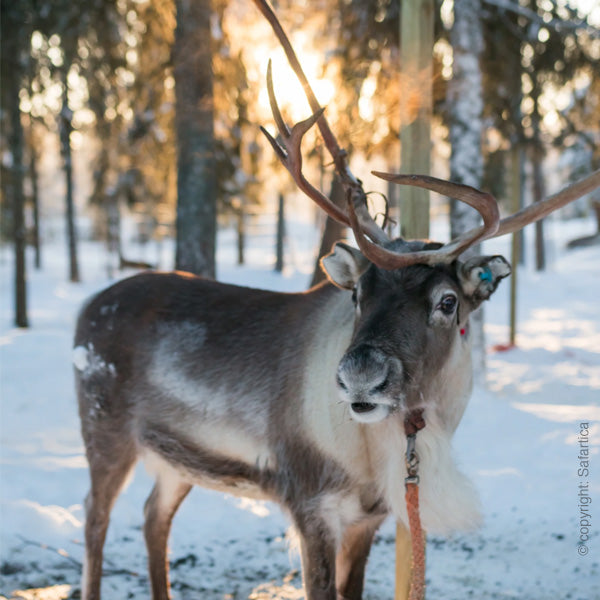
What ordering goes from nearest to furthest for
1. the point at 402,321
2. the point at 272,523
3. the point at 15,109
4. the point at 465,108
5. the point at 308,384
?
the point at 402,321
the point at 308,384
the point at 272,523
the point at 465,108
the point at 15,109

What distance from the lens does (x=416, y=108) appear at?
3.26 m

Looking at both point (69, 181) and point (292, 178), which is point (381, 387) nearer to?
point (292, 178)

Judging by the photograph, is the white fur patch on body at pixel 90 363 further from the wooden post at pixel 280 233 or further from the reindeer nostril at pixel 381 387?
the wooden post at pixel 280 233

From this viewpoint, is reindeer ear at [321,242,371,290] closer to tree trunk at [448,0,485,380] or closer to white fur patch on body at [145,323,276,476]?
white fur patch on body at [145,323,276,476]

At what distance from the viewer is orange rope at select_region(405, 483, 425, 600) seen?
8.59 feet

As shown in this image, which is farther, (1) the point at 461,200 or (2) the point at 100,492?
(2) the point at 100,492

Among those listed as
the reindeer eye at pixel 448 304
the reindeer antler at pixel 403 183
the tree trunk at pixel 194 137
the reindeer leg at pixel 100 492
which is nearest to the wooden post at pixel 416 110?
the reindeer antler at pixel 403 183

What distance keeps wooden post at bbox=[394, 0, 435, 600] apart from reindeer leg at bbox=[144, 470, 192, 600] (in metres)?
1.27

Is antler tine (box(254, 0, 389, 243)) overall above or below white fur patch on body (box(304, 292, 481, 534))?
above

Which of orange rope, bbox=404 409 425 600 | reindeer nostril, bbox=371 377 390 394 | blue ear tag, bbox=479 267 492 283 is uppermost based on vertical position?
blue ear tag, bbox=479 267 492 283

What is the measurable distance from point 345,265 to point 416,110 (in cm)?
95

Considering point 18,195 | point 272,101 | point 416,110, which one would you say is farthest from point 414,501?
point 18,195

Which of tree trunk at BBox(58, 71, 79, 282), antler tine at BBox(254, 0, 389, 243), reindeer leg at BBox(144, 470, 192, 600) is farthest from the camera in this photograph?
tree trunk at BBox(58, 71, 79, 282)

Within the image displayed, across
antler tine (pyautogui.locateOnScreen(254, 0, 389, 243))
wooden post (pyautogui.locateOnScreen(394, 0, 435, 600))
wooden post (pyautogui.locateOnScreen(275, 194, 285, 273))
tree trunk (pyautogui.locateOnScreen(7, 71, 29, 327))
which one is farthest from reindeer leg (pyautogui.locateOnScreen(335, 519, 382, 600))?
wooden post (pyautogui.locateOnScreen(275, 194, 285, 273))
